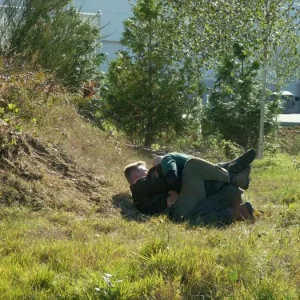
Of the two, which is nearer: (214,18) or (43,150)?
(43,150)

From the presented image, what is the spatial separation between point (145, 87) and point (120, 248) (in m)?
9.58

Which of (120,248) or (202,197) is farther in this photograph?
(202,197)

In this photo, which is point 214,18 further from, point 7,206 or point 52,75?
point 7,206

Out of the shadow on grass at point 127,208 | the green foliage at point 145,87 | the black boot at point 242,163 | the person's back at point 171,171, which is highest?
the green foliage at point 145,87

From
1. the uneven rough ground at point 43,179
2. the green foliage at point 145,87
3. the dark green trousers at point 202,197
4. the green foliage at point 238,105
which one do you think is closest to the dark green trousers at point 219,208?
the dark green trousers at point 202,197

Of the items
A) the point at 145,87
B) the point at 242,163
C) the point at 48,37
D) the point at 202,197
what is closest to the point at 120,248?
the point at 202,197

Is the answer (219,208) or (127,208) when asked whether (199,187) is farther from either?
(127,208)

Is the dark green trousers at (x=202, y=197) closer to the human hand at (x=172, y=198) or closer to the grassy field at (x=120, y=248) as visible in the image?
the human hand at (x=172, y=198)

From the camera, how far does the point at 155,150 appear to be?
1531 centimetres

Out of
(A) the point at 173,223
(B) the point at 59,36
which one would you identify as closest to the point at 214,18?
(B) the point at 59,36

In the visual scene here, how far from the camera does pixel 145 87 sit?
51.0 ft

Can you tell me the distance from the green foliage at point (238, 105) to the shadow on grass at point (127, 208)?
32.4 feet

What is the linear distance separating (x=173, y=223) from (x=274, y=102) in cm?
1186

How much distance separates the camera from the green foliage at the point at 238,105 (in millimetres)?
18453
